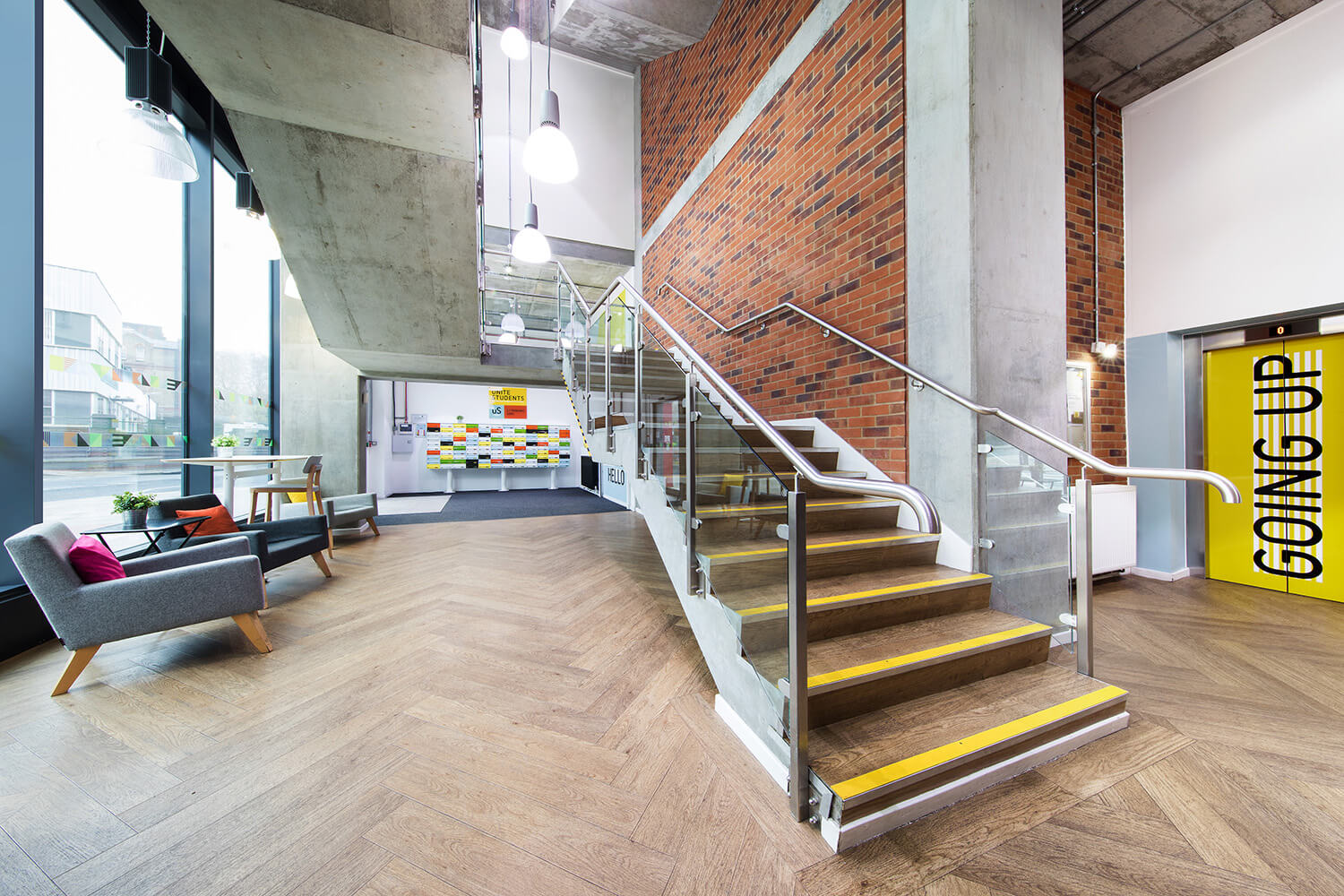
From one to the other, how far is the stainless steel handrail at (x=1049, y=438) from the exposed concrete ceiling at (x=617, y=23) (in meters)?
4.18

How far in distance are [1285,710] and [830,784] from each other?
2252mm

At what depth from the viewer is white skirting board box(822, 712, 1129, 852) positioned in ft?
→ 4.29

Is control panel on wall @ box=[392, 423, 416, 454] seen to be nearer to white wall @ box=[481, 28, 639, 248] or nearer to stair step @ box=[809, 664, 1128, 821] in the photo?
white wall @ box=[481, 28, 639, 248]

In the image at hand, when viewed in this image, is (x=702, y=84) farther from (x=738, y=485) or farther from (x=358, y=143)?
(x=738, y=485)

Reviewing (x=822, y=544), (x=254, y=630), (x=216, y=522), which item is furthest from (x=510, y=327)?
(x=822, y=544)

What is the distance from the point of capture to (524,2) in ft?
19.7

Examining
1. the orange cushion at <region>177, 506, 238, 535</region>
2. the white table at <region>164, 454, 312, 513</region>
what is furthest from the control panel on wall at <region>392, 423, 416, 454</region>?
the orange cushion at <region>177, 506, 238, 535</region>

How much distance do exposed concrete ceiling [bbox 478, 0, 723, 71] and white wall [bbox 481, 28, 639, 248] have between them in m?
0.34

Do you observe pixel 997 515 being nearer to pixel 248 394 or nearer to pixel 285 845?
pixel 285 845

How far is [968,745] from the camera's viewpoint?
1508 millimetres

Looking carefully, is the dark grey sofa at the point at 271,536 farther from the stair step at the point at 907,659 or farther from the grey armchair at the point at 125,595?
the stair step at the point at 907,659

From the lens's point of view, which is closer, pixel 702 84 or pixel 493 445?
pixel 702 84

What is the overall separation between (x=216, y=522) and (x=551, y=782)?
3.90 m

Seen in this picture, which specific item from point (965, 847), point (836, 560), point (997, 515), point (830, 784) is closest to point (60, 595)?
point (830, 784)
